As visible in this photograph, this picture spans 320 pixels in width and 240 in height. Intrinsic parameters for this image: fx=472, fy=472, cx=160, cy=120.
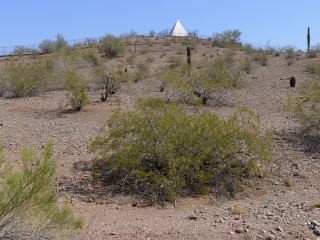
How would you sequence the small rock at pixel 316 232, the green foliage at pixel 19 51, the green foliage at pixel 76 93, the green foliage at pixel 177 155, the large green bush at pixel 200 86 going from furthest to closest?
the green foliage at pixel 19 51 → the large green bush at pixel 200 86 → the green foliage at pixel 76 93 → the green foliage at pixel 177 155 → the small rock at pixel 316 232

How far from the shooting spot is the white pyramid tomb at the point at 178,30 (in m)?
68.2

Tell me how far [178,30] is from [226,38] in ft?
53.2

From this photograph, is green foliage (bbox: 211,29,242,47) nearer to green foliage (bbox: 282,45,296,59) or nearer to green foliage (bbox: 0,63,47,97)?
green foliage (bbox: 282,45,296,59)

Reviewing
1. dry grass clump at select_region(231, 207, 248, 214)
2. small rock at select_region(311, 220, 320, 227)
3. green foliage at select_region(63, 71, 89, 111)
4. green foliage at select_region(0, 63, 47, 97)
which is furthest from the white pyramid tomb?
small rock at select_region(311, 220, 320, 227)

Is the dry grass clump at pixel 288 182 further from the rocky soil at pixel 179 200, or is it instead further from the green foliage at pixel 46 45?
the green foliage at pixel 46 45

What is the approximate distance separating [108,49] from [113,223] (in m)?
39.0

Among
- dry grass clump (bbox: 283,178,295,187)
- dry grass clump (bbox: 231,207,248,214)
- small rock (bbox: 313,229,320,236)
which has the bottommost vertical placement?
dry grass clump (bbox: 283,178,295,187)

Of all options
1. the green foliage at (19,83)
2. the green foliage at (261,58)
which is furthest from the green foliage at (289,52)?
the green foliage at (19,83)

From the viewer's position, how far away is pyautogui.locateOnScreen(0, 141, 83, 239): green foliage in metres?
5.57

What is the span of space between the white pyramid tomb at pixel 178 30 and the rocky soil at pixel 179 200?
50.5m

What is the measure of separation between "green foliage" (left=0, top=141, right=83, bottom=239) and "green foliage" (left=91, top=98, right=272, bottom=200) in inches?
133

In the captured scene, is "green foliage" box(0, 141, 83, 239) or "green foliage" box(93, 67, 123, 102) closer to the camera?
"green foliage" box(0, 141, 83, 239)

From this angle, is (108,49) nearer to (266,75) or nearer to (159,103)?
(266,75)

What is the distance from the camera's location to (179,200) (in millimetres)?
9297
